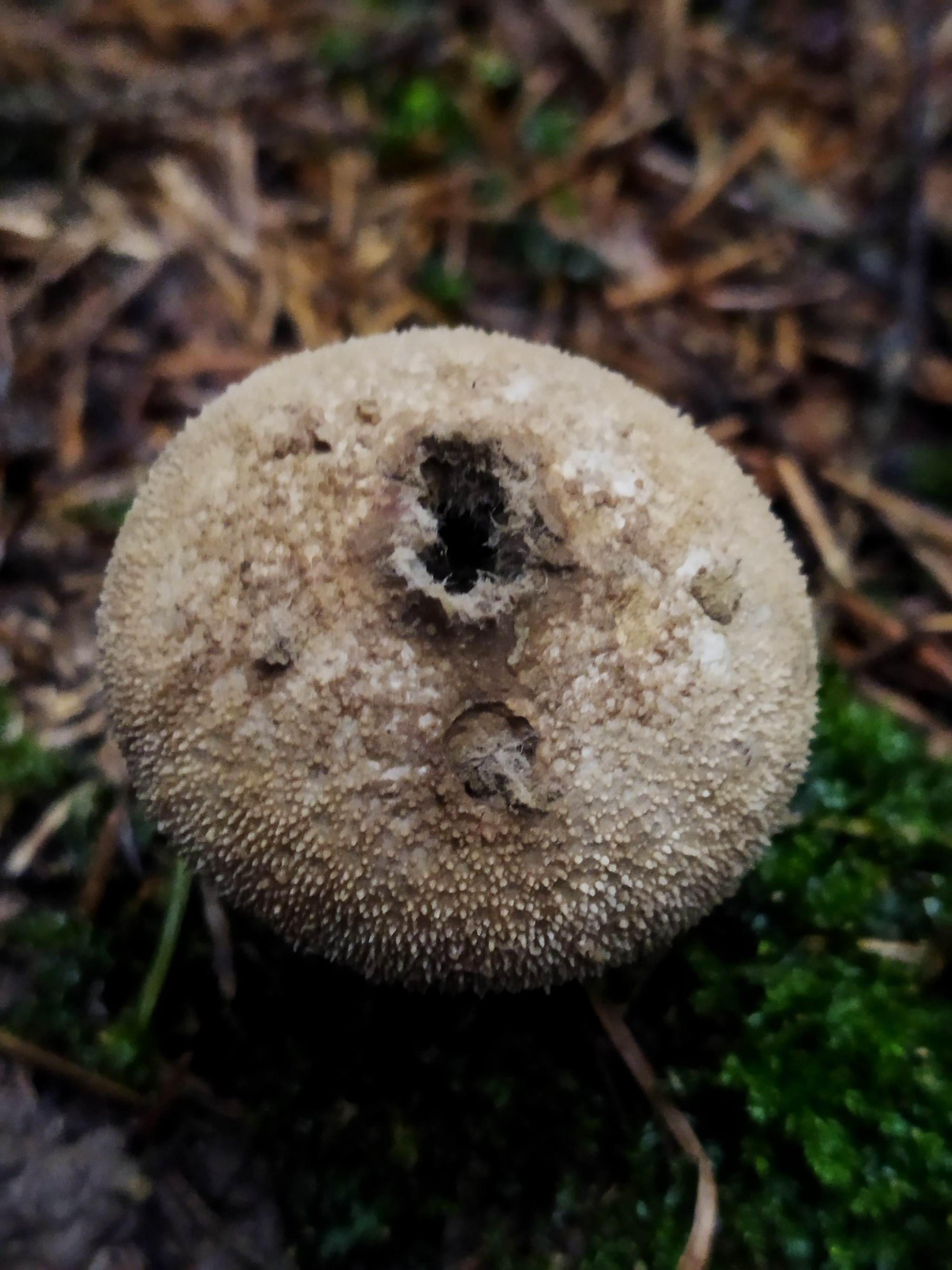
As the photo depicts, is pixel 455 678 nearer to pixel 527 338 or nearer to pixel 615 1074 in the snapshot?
pixel 615 1074

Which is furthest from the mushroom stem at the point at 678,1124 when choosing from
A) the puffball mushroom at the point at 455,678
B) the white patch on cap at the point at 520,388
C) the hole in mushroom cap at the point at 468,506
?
the white patch on cap at the point at 520,388

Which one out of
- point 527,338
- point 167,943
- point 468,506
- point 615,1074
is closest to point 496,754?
point 468,506

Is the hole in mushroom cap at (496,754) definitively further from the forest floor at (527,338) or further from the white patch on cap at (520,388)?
the forest floor at (527,338)

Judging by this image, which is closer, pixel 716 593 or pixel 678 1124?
pixel 716 593

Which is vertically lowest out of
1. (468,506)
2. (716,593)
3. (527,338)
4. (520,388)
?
(716,593)

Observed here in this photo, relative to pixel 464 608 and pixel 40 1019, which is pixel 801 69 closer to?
pixel 464 608

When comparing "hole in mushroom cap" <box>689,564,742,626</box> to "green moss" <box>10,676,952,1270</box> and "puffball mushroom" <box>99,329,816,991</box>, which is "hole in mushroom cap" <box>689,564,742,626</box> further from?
"green moss" <box>10,676,952,1270</box>

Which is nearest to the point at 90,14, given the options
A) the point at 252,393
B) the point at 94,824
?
the point at 252,393
